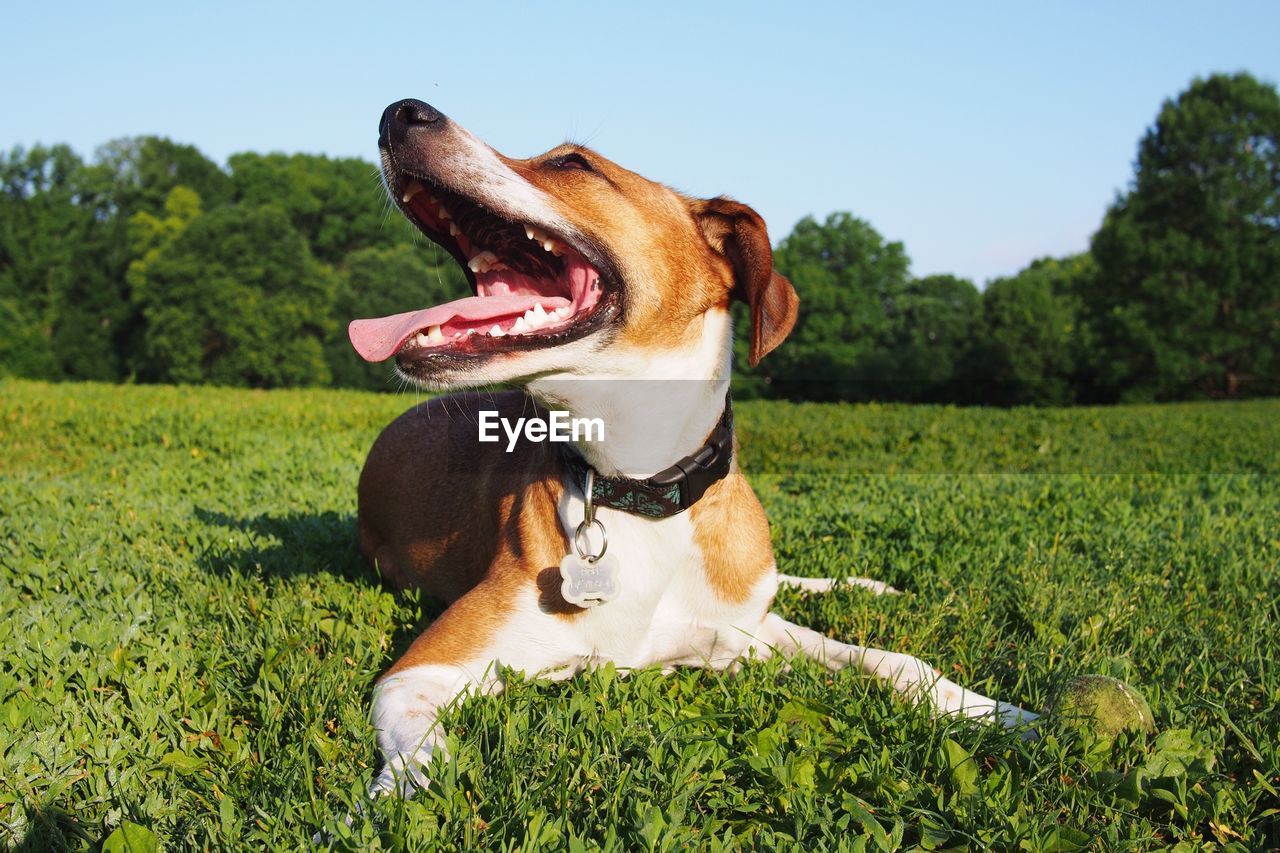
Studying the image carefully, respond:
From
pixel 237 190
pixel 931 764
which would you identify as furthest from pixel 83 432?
pixel 237 190

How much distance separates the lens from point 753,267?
350 centimetres

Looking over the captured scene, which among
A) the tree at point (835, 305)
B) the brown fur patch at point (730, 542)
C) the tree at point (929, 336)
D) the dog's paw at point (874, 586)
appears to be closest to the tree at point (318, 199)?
the tree at point (835, 305)

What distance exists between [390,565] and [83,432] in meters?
7.88

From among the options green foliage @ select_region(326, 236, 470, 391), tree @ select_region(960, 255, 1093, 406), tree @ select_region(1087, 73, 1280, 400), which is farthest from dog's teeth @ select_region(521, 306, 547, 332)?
green foliage @ select_region(326, 236, 470, 391)

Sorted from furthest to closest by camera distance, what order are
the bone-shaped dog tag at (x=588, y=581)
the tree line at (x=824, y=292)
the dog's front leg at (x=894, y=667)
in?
the tree line at (x=824, y=292)
the bone-shaped dog tag at (x=588, y=581)
the dog's front leg at (x=894, y=667)

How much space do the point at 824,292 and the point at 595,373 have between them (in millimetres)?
64462

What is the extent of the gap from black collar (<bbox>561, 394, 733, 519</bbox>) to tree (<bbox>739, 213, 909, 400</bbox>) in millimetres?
50498

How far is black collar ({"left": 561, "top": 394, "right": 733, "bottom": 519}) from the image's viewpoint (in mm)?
3363

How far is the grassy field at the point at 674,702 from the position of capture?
2.37 meters

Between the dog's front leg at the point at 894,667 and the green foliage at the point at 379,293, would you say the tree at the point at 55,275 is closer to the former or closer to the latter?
the green foliage at the point at 379,293

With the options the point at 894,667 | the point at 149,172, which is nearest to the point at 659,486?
the point at 894,667

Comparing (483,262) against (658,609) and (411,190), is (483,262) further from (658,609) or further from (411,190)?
(658,609)

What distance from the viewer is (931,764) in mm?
2664

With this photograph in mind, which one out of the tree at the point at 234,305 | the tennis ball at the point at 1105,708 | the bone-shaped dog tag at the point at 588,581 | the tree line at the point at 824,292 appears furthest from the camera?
the tree at the point at 234,305
